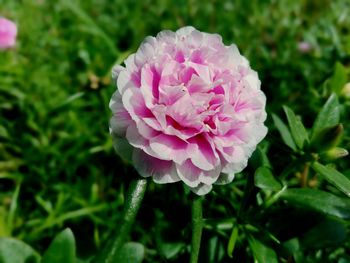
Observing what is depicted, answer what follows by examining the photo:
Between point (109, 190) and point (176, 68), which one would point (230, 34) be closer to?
point (109, 190)

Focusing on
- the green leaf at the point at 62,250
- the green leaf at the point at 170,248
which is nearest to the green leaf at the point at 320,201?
the green leaf at the point at 170,248

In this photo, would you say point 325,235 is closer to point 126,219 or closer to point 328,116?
point 328,116

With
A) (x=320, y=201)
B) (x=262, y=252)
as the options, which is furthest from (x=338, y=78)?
(x=262, y=252)

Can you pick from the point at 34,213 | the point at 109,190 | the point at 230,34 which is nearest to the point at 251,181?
the point at 109,190

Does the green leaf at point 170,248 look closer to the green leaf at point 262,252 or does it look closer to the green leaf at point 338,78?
the green leaf at point 262,252

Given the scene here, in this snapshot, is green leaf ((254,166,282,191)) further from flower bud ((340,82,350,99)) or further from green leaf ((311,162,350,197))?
flower bud ((340,82,350,99))

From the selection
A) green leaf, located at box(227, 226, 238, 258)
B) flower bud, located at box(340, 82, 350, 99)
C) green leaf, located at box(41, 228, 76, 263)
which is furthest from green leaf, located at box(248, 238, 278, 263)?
flower bud, located at box(340, 82, 350, 99)
